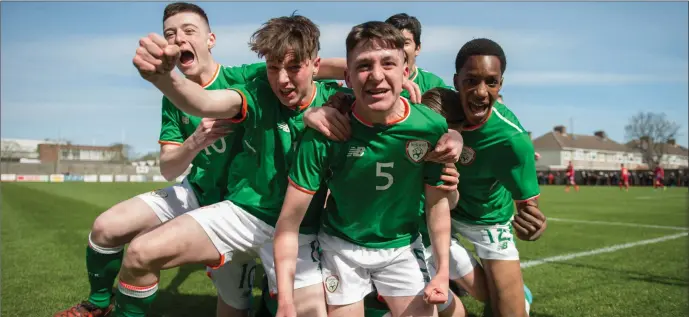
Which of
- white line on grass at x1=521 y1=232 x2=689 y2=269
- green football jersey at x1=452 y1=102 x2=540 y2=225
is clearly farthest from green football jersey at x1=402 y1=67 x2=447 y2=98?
white line on grass at x1=521 y1=232 x2=689 y2=269

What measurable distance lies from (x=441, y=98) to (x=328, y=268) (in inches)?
54.3

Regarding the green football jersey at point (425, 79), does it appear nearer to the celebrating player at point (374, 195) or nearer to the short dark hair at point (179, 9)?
the celebrating player at point (374, 195)

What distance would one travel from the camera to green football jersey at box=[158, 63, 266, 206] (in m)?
3.69

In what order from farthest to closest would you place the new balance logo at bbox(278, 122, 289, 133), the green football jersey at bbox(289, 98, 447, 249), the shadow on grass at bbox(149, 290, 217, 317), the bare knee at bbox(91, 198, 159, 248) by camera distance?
the shadow on grass at bbox(149, 290, 217, 317) → the bare knee at bbox(91, 198, 159, 248) → the new balance logo at bbox(278, 122, 289, 133) → the green football jersey at bbox(289, 98, 447, 249)

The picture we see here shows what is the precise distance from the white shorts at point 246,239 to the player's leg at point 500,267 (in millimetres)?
1434

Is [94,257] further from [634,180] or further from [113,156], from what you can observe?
[113,156]

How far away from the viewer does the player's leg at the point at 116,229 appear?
3742mm

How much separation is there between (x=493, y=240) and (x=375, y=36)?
80.4 inches

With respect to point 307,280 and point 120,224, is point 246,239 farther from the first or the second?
point 120,224

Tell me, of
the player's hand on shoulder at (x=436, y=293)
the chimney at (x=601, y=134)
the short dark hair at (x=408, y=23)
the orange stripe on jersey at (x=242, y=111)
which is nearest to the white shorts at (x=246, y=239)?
the orange stripe on jersey at (x=242, y=111)

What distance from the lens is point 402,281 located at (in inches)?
124

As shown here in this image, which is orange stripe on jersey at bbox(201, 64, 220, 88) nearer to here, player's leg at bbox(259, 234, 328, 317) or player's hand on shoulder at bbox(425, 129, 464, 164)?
player's leg at bbox(259, 234, 328, 317)

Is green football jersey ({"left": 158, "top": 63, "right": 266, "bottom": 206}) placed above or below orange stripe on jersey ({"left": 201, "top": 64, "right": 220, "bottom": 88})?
below

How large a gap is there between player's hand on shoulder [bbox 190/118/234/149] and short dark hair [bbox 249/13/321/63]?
1.62 feet
